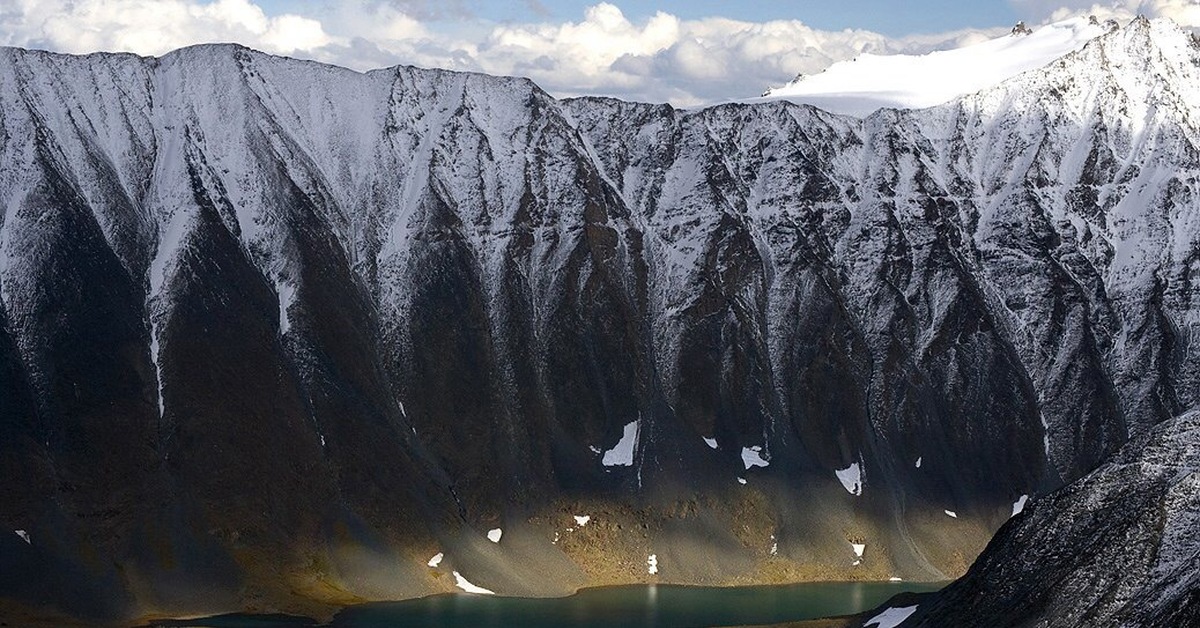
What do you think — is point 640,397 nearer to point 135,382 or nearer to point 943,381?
point 943,381

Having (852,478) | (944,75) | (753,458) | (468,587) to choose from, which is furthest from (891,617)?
(944,75)

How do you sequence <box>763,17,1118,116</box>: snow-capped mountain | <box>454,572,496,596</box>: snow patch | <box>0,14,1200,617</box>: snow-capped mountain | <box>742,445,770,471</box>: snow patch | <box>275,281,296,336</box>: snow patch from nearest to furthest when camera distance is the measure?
<box>454,572,496,596</box>: snow patch, <box>0,14,1200,617</box>: snow-capped mountain, <box>275,281,296,336</box>: snow patch, <box>742,445,770,471</box>: snow patch, <box>763,17,1118,116</box>: snow-capped mountain

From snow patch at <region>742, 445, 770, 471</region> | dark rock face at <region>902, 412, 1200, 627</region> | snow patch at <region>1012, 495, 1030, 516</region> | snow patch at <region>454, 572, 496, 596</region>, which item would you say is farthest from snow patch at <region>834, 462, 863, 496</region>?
dark rock face at <region>902, 412, 1200, 627</region>

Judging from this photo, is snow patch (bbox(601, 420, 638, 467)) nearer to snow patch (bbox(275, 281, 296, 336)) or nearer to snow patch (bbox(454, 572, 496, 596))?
snow patch (bbox(454, 572, 496, 596))

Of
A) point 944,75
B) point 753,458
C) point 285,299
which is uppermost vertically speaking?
point 944,75

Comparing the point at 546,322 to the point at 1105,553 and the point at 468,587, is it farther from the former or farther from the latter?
the point at 1105,553

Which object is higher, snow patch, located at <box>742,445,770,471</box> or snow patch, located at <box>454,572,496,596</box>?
snow patch, located at <box>742,445,770,471</box>

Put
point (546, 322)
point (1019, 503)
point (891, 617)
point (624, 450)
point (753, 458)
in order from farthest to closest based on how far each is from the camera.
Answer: point (1019, 503)
point (546, 322)
point (753, 458)
point (624, 450)
point (891, 617)
